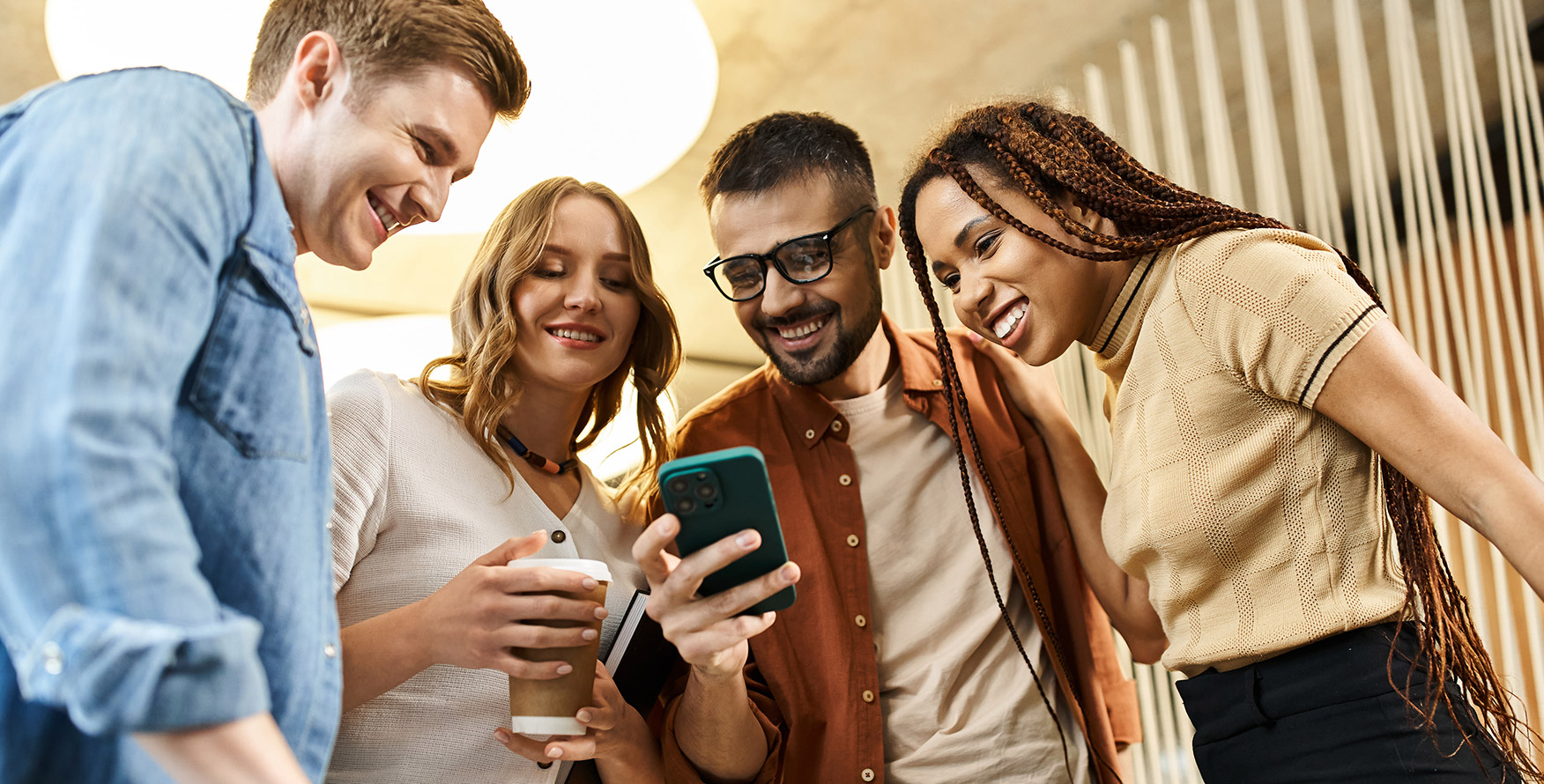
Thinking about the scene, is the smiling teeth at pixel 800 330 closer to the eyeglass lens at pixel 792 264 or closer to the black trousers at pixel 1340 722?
the eyeglass lens at pixel 792 264

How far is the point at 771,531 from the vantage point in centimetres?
115

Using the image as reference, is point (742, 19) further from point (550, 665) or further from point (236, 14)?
point (550, 665)

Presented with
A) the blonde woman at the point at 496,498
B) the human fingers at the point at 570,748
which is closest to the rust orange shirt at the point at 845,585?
the blonde woman at the point at 496,498

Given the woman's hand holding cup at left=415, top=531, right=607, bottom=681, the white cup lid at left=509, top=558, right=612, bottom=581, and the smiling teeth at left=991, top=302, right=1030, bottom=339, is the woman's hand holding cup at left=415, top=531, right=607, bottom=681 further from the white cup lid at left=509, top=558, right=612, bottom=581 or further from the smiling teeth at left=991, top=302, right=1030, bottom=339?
the smiling teeth at left=991, top=302, right=1030, bottom=339

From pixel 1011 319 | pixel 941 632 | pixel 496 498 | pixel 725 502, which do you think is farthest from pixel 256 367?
pixel 941 632

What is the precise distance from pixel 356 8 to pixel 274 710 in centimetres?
75

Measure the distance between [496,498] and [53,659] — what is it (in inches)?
39.3

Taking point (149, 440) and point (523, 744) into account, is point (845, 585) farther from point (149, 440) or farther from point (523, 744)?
point (149, 440)

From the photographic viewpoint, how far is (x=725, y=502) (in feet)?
3.65

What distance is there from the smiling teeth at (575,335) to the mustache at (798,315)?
0.37 metres

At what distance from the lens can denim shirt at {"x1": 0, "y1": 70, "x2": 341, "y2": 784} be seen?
611mm

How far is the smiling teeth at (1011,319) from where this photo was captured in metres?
1.50

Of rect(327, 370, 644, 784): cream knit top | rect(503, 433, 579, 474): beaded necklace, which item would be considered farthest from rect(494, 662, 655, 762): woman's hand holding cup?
rect(503, 433, 579, 474): beaded necklace

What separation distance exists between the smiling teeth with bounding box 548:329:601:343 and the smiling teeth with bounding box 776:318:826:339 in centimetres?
40
